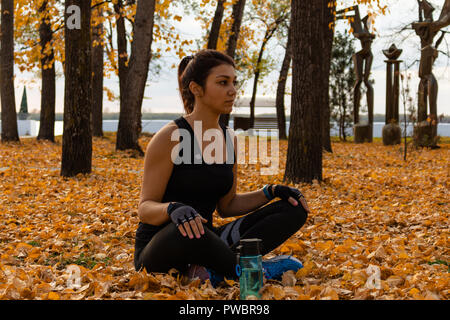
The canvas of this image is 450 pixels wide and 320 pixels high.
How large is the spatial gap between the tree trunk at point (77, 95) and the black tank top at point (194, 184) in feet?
18.5

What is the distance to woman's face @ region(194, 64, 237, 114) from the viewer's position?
296 cm

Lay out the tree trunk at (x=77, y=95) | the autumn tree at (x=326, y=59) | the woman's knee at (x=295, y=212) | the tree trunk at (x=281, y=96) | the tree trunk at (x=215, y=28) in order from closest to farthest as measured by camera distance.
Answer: the woman's knee at (x=295, y=212) → the tree trunk at (x=77, y=95) → the autumn tree at (x=326, y=59) → the tree trunk at (x=215, y=28) → the tree trunk at (x=281, y=96)

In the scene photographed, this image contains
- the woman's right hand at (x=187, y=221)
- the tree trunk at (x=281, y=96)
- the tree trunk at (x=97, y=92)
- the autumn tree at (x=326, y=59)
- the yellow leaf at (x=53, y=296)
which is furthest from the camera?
the tree trunk at (x=281, y=96)

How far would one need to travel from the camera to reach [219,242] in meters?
2.68

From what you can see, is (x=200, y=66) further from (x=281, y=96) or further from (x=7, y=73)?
(x=281, y=96)

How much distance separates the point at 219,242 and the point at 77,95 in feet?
20.5

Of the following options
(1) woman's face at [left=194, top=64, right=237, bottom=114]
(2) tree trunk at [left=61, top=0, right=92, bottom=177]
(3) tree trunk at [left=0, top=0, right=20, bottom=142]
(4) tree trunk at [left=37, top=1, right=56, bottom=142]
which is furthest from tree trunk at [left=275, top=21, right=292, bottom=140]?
(1) woman's face at [left=194, top=64, right=237, bottom=114]

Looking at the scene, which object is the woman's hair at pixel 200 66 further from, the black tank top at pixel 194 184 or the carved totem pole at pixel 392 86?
the carved totem pole at pixel 392 86

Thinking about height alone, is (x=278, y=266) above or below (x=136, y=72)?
below

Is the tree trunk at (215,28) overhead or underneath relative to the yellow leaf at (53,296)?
overhead

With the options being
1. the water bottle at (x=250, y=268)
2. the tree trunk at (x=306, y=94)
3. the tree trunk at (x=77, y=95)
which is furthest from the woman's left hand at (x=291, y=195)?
the tree trunk at (x=77, y=95)

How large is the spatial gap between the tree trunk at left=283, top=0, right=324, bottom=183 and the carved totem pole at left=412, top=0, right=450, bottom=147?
784 cm

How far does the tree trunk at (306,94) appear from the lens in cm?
733

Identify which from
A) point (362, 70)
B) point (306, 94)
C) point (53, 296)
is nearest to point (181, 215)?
point (53, 296)
